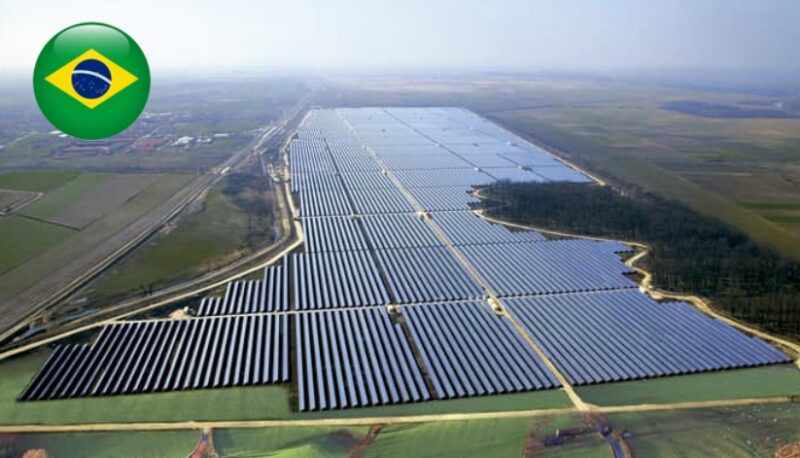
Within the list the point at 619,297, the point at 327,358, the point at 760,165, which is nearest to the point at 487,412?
the point at 327,358

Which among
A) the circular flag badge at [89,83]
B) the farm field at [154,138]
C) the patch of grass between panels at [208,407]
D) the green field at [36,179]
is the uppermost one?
the circular flag badge at [89,83]

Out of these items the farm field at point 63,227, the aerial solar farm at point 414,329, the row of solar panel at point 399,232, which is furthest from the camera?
the row of solar panel at point 399,232

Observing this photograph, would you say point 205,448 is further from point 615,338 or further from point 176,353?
point 615,338

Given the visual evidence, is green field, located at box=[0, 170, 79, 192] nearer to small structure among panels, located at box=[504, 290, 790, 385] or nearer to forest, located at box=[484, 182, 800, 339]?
forest, located at box=[484, 182, 800, 339]

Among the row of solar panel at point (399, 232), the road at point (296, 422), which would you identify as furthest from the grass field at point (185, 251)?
the road at point (296, 422)

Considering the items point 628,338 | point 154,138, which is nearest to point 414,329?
point 628,338

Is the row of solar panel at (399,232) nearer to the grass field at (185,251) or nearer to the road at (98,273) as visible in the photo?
the grass field at (185,251)
